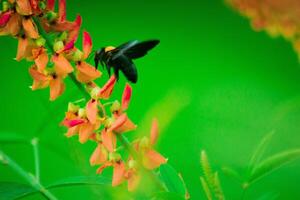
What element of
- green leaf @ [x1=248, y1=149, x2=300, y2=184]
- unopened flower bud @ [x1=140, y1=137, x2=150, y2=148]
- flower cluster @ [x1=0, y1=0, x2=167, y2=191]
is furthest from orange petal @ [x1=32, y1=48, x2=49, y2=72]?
green leaf @ [x1=248, y1=149, x2=300, y2=184]

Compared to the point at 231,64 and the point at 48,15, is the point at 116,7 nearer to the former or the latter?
the point at 231,64

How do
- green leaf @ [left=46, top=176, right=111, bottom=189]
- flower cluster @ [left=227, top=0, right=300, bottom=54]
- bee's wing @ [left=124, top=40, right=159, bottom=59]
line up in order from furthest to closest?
1. flower cluster @ [left=227, top=0, right=300, bottom=54]
2. green leaf @ [left=46, top=176, right=111, bottom=189]
3. bee's wing @ [left=124, top=40, right=159, bottom=59]

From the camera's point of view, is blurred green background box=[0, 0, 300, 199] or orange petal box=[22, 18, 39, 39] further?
blurred green background box=[0, 0, 300, 199]

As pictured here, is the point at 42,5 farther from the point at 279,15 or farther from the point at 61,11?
the point at 279,15

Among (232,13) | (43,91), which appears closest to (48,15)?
(43,91)

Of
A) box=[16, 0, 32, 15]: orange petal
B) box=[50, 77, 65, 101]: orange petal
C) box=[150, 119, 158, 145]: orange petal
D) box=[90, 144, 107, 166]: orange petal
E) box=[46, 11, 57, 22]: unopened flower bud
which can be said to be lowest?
box=[90, 144, 107, 166]: orange petal

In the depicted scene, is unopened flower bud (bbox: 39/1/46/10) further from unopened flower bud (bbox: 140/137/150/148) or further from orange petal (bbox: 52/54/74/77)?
unopened flower bud (bbox: 140/137/150/148)
